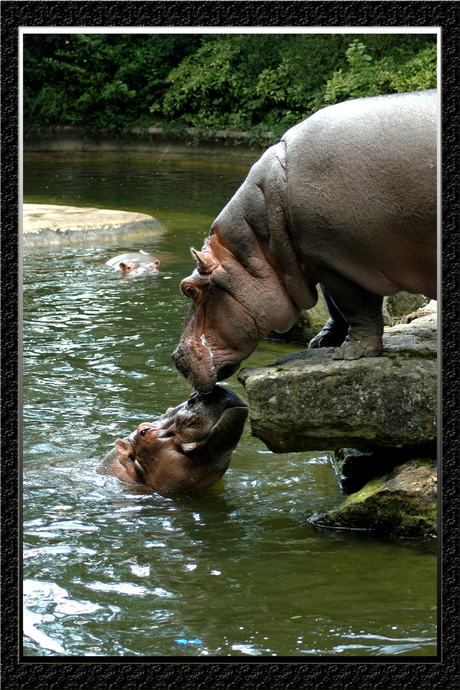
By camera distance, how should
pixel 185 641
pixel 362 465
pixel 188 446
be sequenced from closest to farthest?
pixel 185 641 < pixel 188 446 < pixel 362 465

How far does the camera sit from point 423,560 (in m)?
4.05

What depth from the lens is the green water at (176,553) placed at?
11.1ft

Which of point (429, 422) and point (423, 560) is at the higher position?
point (429, 422)

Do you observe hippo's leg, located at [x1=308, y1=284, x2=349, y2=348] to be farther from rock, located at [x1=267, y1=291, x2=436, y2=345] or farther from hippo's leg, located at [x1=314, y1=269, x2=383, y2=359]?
rock, located at [x1=267, y1=291, x2=436, y2=345]

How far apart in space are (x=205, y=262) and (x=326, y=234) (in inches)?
26.3

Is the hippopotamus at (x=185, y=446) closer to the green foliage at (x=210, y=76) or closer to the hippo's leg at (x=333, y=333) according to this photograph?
the hippo's leg at (x=333, y=333)

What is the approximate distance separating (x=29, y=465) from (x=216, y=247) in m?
2.22

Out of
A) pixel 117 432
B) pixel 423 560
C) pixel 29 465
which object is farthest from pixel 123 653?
pixel 117 432

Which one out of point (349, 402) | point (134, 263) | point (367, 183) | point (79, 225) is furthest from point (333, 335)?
point (79, 225)

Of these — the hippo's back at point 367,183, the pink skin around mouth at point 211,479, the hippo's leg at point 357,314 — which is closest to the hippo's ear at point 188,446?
the pink skin around mouth at point 211,479

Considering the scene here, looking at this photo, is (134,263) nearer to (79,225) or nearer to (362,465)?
(79,225)

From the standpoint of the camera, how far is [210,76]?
6504mm

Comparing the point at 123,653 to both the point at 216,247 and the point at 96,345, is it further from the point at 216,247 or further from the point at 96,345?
the point at 96,345

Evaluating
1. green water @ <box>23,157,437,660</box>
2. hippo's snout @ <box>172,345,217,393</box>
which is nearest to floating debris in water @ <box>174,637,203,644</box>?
green water @ <box>23,157,437,660</box>
